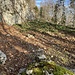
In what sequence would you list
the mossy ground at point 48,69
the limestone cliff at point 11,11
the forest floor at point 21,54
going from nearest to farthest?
the mossy ground at point 48,69, the forest floor at point 21,54, the limestone cliff at point 11,11

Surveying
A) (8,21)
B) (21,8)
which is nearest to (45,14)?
(21,8)

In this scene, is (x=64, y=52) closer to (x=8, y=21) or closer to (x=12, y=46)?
(x=12, y=46)


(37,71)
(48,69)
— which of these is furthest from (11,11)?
(48,69)

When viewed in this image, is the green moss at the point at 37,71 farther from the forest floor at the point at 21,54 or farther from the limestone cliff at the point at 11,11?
the limestone cliff at the point at 11,11

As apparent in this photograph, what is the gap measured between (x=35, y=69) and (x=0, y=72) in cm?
174

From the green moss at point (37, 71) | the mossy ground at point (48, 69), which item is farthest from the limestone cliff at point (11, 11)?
the green moss at point (37, 71)

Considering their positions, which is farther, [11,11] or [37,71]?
[11,11]

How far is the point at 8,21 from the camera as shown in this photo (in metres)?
18.0

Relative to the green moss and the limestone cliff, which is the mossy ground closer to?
the green moss

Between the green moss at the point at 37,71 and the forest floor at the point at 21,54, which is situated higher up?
the green moss at the point at 37,71

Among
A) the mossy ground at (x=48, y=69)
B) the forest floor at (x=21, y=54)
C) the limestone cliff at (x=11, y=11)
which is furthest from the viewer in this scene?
the limestone cliff at (x=11, y=11)

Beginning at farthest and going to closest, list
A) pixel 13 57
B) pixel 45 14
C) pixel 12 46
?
pixel 45 14
pixel 12 46
pixel 13 57

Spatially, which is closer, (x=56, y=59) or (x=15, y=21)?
(x=56, y=59)

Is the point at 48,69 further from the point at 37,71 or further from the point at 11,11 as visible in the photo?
the point at 11,11
